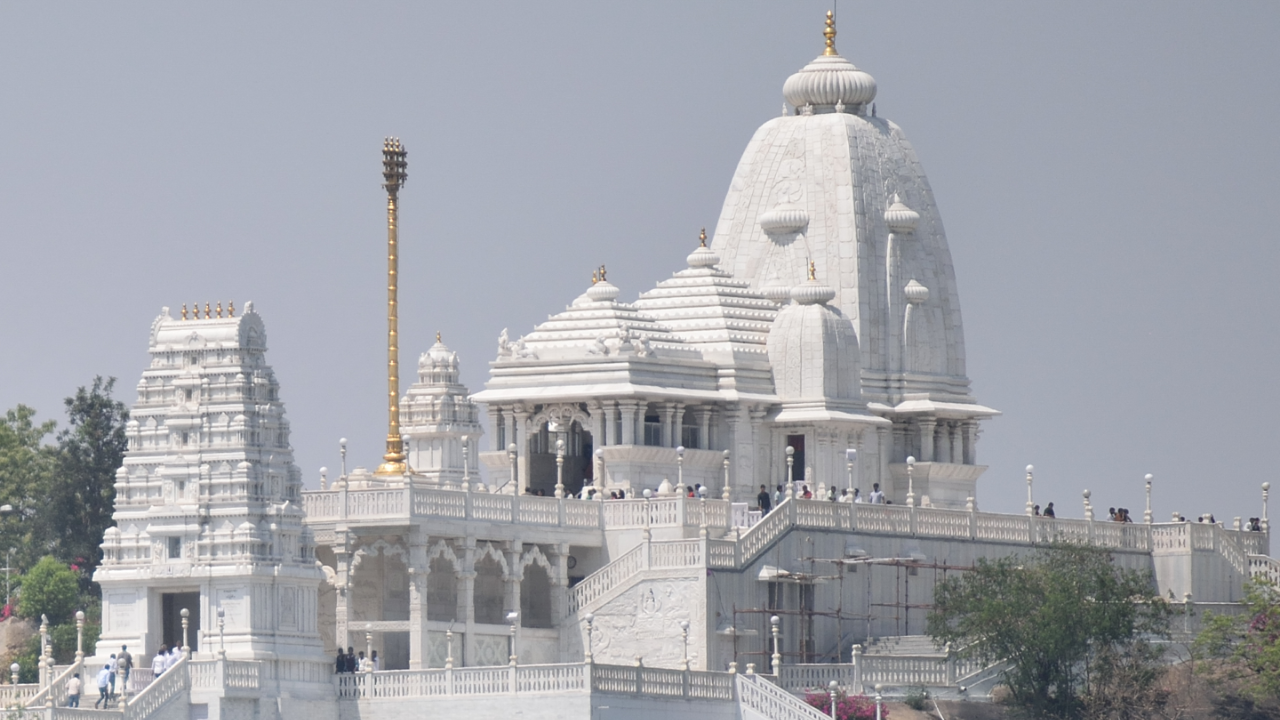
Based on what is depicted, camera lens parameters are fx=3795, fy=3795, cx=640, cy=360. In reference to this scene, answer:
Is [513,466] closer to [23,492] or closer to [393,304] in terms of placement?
[393,304]

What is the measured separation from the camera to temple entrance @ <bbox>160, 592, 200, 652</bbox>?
8762 centimetres

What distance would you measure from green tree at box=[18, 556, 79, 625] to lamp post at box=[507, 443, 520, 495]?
50.1 ft

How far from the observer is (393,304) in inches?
3809

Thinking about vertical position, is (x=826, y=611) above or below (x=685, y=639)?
above

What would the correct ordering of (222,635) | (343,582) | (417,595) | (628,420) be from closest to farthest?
(222,635), (417,595), (343,582), (628,420)

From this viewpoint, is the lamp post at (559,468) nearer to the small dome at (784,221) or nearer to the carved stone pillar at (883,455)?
the carved stone pillar at (883,455)

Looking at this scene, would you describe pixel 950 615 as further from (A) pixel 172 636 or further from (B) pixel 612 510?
(A) pixel 172 636

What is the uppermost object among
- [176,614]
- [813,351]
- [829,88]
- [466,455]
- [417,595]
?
[829,88]

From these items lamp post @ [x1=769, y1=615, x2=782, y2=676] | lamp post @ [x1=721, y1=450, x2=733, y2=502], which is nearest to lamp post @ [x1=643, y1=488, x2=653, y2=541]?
lamp post @ [x1=721, y1=450, x2=733, y2=502]

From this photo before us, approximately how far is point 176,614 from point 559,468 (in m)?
12.9

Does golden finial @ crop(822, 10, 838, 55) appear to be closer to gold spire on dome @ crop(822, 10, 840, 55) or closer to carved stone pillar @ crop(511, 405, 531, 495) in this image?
gold spire on dome @ crop(822, 10, 840, 55)

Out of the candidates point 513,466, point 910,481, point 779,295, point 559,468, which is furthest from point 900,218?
point 513,466

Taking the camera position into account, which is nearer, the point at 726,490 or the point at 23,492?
the point at 726,490

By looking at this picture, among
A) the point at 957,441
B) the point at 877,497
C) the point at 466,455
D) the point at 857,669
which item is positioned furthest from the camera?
the point at 466,455
